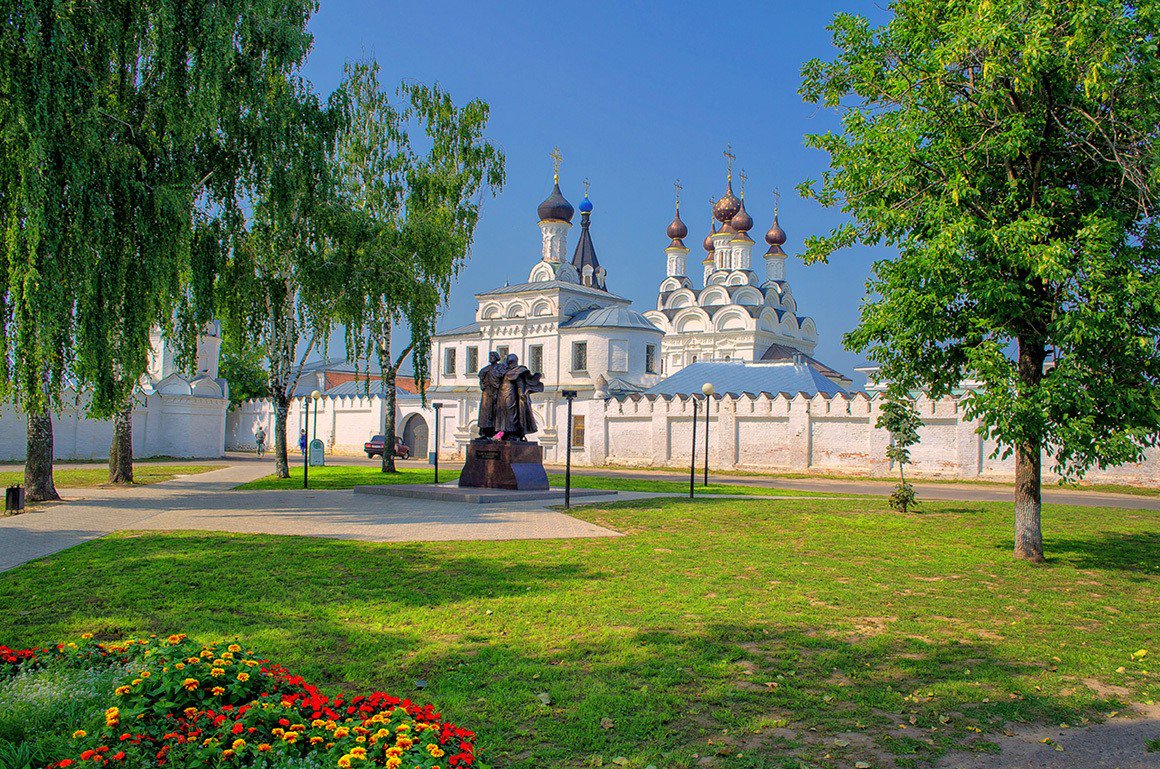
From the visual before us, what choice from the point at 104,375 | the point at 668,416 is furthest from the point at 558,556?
the point at 668,416

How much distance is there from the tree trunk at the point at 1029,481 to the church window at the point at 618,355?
1359 inches

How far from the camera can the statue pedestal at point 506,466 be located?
18.6m

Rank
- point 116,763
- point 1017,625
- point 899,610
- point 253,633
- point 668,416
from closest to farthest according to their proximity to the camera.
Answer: point 116,763 < point 253,633 < point 1017,625 < point 899,610 < point 668,416

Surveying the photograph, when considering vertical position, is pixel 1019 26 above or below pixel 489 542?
above

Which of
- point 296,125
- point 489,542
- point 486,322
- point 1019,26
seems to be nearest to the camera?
point 1019,26

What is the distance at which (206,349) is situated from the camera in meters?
46.3

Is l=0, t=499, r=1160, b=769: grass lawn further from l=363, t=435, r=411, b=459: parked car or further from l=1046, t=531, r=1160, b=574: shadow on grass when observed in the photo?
l=363, t=435, r=411, b=459: parked car

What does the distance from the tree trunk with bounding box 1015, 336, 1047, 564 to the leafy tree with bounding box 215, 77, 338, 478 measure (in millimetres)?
13207

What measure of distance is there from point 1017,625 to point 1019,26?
5980 millimetres

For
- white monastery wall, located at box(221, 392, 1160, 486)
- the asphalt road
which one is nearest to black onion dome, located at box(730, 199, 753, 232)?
white monastery wall, located at box(221, 392, 1160, 486)

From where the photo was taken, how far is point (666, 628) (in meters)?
6.81

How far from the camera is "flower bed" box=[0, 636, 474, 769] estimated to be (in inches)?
134

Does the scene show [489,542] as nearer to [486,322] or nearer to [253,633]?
[253,633]

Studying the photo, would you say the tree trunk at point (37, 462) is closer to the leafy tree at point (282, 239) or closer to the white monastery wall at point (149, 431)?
the leafy tree at point (282, 239)
